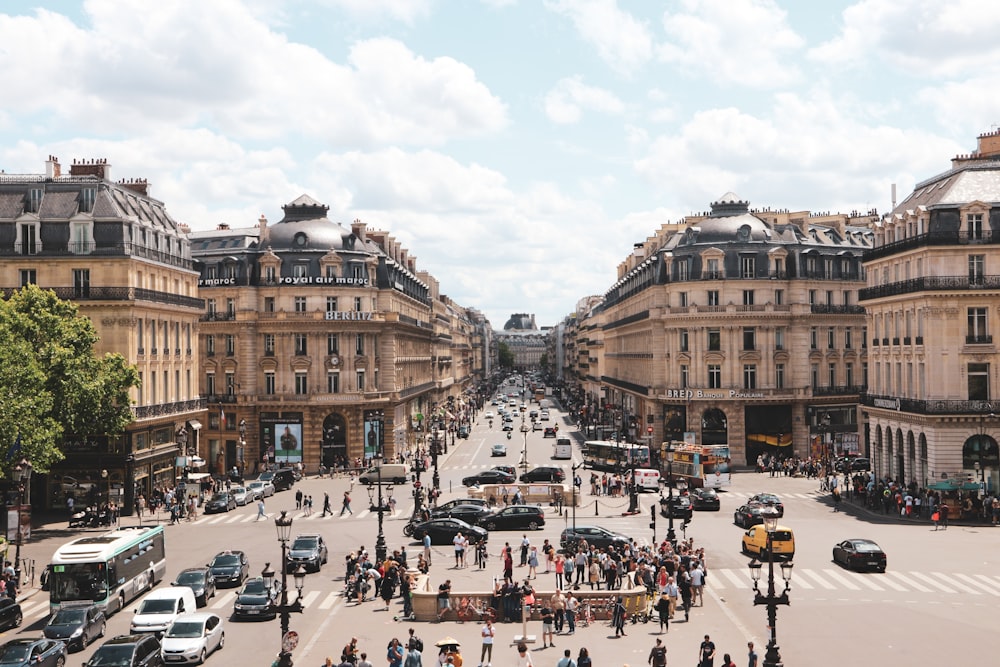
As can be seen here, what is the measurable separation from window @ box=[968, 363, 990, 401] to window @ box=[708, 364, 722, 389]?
92.8ft

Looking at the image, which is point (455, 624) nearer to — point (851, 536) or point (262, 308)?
point (851, 536)

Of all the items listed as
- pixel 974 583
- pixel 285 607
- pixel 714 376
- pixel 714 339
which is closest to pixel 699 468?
pixel 714 376

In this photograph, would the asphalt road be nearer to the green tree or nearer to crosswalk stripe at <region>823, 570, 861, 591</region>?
crosswalk stripe at <region>823, 570, 861, 591</region>

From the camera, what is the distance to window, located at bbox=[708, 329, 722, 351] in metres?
88.2

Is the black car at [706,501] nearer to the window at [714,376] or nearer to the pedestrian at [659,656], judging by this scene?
the window at [714,376]

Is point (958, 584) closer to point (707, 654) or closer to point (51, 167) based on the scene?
point (707, 654)

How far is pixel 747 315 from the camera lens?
287ft

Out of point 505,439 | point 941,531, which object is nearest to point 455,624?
point 941,531

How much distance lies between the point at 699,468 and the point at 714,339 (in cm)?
1802

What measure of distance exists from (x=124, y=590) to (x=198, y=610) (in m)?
2.87

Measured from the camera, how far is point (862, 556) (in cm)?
4375

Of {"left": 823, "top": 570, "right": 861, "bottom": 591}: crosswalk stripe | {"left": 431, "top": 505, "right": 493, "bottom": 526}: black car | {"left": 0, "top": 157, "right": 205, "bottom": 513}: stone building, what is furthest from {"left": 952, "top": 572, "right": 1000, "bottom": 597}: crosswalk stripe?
{"left": 0, "top": 157, "right": 205, "bottom": 513}: stone building

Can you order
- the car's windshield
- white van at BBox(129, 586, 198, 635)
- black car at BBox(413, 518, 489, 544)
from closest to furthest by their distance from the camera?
the car's windshield, white van at BBox(129, 586, 198, 635), black car at BBox(413, 518, 489, 544)

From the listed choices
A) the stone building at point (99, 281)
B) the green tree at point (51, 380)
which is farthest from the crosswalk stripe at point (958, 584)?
the stone building at point (99, 281)
